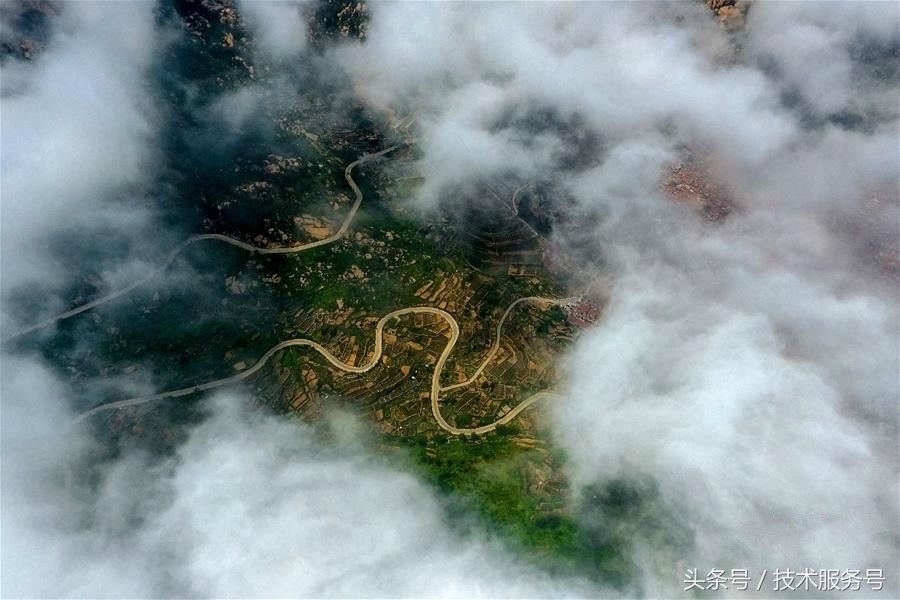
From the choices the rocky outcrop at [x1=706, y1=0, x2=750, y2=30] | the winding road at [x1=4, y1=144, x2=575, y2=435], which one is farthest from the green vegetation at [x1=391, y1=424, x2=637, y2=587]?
the rocky outcrop at [x1=706, y1=0, x2=750, y2=30]

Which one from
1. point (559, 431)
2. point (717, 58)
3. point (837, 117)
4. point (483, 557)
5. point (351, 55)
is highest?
point (351, 55)

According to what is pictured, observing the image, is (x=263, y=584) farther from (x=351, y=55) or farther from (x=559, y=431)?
(x=351, y=55)

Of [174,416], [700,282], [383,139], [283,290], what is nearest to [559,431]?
[700,282]

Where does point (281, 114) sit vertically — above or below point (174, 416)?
above

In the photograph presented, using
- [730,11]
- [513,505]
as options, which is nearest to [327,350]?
[513,505]

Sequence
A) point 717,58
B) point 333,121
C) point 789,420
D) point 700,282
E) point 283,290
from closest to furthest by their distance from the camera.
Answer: point 789,420 → point 283,290 → point 700,282 → point 333,121 → point 717,58

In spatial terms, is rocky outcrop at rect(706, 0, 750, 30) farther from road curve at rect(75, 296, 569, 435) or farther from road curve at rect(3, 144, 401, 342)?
road curve at rect(75, 296, 569, 435)

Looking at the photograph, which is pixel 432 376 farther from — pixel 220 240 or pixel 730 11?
pixel 730 11

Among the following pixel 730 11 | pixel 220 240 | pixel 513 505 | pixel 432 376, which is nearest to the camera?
pixel 513 505

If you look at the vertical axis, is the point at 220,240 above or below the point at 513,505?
above
